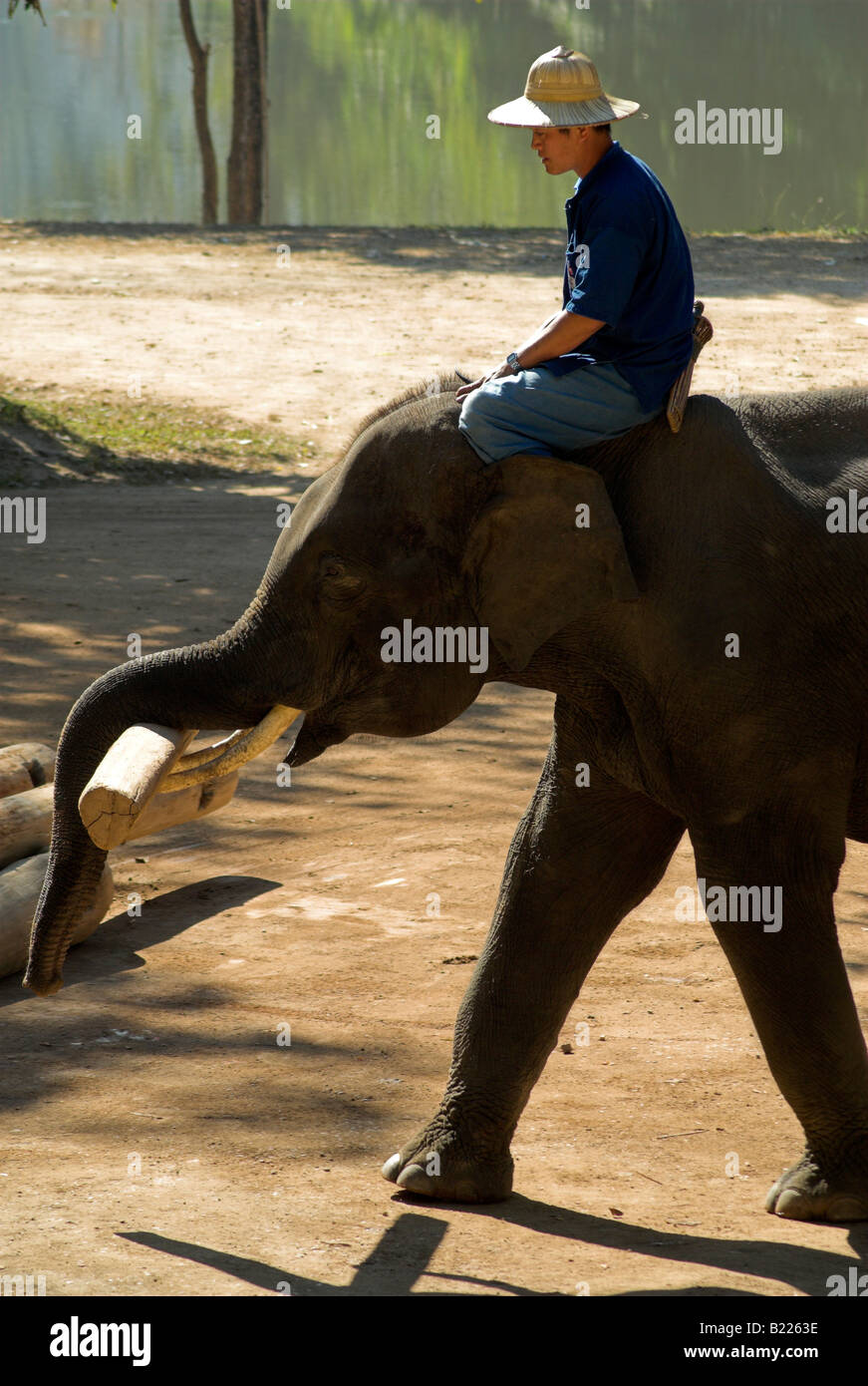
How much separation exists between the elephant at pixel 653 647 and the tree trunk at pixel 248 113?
78.5ft

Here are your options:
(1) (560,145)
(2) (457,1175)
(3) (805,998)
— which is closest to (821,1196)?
(3) (805,998)

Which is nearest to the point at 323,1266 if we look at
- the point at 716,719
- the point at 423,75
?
the point at 716,719

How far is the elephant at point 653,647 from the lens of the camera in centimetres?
387

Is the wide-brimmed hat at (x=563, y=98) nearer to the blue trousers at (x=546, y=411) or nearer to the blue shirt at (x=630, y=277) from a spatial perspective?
the blue shirt at (x=630, y=277)

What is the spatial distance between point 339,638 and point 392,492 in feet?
1.28

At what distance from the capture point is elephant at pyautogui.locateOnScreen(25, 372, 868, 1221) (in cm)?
387

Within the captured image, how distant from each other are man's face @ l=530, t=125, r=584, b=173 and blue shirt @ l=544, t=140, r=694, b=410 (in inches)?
2.4

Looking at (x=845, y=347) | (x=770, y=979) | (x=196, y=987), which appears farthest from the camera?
(x=845, y=347)

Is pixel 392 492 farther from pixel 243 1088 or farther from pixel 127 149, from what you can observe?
pixel 127 149

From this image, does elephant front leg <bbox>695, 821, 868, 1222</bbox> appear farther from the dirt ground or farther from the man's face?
the man's face

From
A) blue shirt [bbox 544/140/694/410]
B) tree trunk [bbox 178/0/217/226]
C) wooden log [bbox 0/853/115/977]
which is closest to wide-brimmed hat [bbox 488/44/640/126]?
blue shirt [bbox 544/140/694/410]

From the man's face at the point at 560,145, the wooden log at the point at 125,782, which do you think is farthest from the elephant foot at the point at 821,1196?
the man's face at the point at 560,145

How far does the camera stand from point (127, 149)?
42156mm

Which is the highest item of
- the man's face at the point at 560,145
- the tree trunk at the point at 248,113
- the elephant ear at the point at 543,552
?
the tree trunk at the point at 248,113
